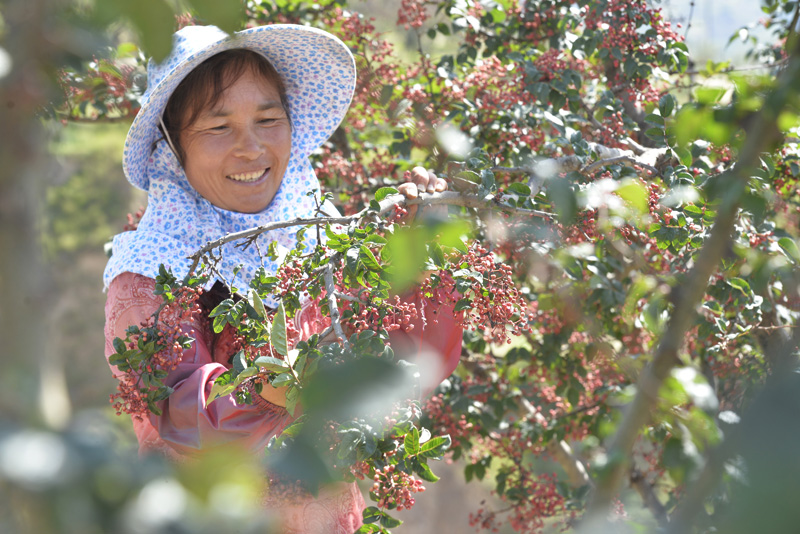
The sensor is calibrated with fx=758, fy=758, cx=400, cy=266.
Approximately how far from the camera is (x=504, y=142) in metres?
1.97

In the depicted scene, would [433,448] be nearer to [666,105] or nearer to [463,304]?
[463,304]

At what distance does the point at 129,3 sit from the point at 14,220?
0.18m

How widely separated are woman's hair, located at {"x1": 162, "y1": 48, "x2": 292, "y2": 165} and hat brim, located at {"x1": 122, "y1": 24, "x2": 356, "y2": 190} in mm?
29

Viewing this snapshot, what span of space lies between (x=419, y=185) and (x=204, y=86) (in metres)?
0.56

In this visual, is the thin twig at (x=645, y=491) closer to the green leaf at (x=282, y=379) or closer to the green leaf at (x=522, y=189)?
the green leaf at (x=522, y=189)

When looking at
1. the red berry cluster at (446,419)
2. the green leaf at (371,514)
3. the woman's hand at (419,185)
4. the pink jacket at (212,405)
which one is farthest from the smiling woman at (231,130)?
the green leaf at (371,514)

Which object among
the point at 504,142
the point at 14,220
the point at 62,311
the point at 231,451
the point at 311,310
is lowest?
the point at 62,311

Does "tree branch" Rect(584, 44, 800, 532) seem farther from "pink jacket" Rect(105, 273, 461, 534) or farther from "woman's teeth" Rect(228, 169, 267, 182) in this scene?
"woman's teeth" Rect(228, 169, 267, 182)

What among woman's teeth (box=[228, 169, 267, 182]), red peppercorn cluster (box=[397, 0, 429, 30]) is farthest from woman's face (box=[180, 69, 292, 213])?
red peppercorn cluster (box=[397, 0, 429, 30])

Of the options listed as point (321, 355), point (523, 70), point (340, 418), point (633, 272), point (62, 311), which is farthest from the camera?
point (62, 311)

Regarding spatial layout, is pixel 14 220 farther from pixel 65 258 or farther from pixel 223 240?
pixel 65 258

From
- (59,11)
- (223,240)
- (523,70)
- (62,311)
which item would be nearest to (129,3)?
(59,11)

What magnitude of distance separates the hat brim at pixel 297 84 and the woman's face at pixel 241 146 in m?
0.09

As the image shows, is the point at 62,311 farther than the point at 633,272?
Yes
